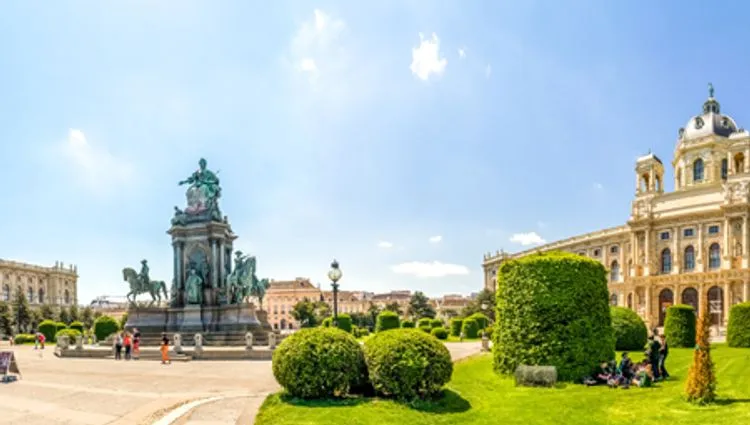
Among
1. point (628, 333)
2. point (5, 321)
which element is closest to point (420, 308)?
point (5, 321)

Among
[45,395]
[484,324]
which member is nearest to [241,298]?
[45,395]

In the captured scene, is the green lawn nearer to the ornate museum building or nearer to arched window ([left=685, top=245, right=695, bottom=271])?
the ornate museum building

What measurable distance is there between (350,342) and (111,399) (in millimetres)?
6700

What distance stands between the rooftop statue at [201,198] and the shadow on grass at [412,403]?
2763 centimetres

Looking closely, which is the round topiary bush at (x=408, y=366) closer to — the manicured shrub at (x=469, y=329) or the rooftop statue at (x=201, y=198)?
the rooftop statue at (x=201, y=198)

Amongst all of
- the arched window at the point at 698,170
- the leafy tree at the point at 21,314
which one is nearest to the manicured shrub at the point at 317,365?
the arched window at the point at 698,170

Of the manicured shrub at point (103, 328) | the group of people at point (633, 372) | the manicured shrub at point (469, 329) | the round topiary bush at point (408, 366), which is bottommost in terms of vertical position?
the manicured shrub at point (469, 329)

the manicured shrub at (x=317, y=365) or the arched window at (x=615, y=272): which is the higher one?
the manicured shrub at (x=317, y=365)

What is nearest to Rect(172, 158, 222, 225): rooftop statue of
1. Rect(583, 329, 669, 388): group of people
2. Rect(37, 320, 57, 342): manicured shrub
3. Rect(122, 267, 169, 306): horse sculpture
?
Rect(122, 267, 169, 306): horse sculpture

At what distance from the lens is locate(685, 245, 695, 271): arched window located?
228 feet

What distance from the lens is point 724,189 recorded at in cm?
6694

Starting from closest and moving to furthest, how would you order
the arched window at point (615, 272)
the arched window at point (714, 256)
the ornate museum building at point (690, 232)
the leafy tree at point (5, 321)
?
the ornate museum building at point (690, 232), the arched window at point (714, 256), the leafy tree at point (5, 321), the arched window at point (615, 272)

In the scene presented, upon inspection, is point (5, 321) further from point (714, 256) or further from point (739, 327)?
point (714, 256)

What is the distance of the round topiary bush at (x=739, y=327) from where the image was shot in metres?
29.9
